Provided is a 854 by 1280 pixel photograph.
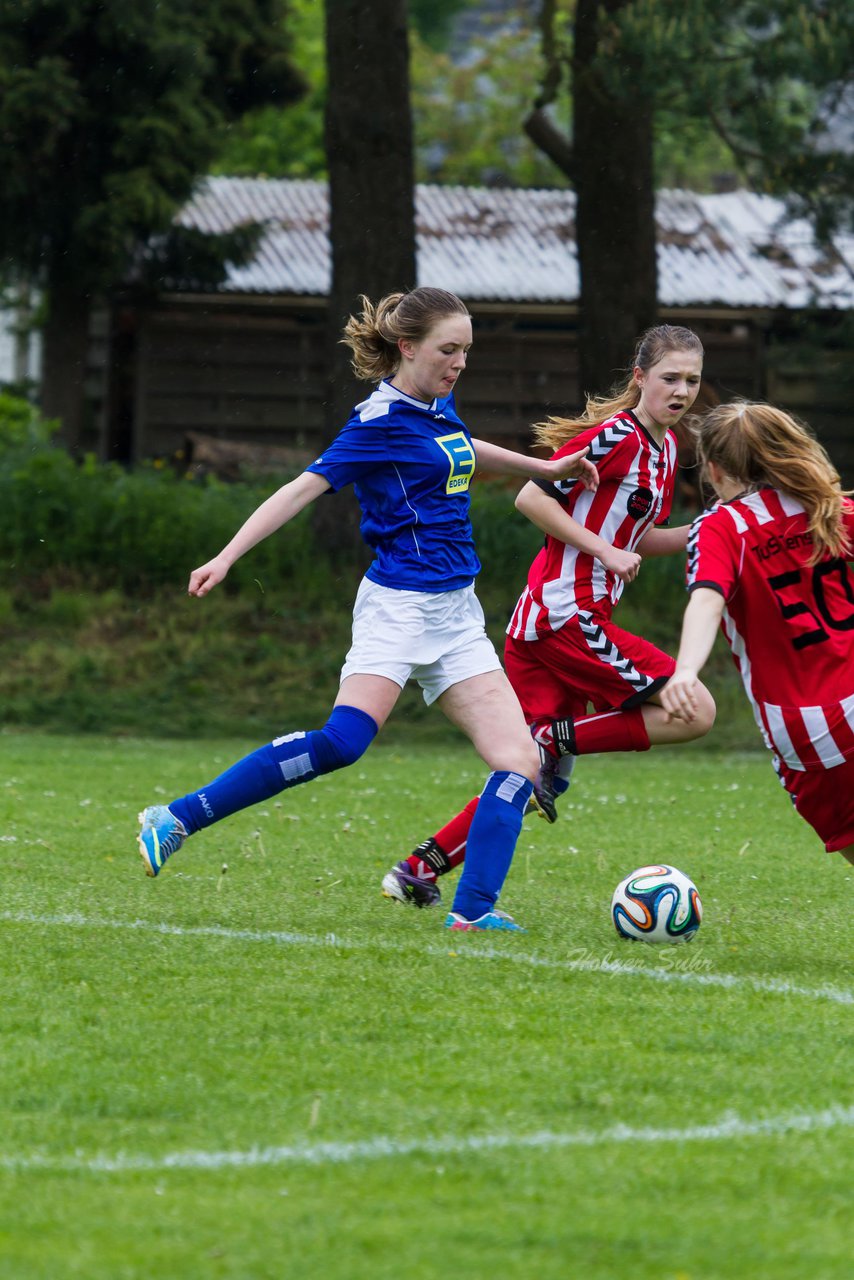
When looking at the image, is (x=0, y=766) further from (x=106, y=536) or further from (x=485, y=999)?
(x=485, y=999)

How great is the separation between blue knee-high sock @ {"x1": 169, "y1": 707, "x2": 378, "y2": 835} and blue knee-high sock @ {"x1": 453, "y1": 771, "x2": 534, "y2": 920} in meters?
0.45

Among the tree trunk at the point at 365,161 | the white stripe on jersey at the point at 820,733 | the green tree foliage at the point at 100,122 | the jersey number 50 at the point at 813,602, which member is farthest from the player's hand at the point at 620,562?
the green tree foliage at the point at 100,122

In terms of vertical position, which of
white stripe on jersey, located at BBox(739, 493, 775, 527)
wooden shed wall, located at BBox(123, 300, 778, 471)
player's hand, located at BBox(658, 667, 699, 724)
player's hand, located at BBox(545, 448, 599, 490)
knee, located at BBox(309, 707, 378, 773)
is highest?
white stripe on jersey, located at BBox(739, 493, 775, 527)

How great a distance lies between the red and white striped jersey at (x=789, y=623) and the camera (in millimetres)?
5406

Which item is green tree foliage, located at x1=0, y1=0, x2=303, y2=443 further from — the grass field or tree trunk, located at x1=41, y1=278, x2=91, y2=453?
the grass field

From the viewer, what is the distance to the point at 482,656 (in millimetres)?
6312

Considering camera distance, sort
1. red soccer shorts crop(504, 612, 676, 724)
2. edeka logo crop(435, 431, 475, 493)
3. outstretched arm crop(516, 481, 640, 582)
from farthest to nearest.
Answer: red soccer shorts crop(504, 612, 676, 724) < outstretched arm crop(516, 481, 640, 582) < edeka logo crop(435, 431, 475, 493)

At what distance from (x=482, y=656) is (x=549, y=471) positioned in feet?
2.44

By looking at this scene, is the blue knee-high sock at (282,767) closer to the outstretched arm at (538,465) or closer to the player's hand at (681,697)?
the outstretched arm at (538,465)

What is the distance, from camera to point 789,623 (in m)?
5.44

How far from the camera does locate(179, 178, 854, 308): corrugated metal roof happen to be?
96.5 feet

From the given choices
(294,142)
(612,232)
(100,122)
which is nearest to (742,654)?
(612,232)

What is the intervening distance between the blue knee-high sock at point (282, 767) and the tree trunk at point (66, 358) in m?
20.6

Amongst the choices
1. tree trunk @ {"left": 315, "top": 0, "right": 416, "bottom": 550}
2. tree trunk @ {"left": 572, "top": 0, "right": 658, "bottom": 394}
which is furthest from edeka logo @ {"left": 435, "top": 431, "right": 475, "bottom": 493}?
tree trunk @ {"left": 572, "top": 0, "right": 658, "bottom": 394}
